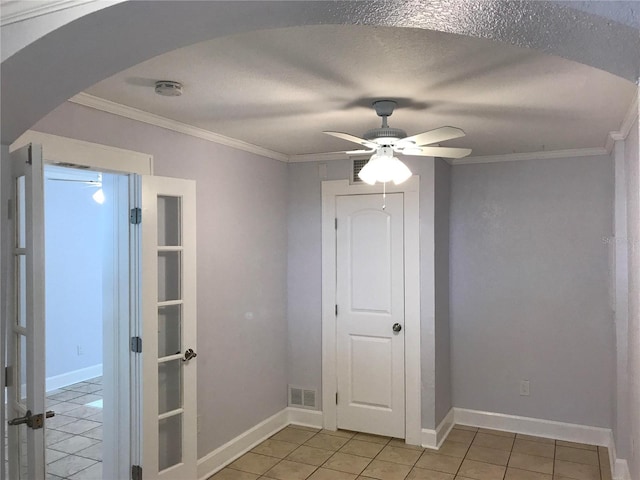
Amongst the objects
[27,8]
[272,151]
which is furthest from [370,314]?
[27,8]

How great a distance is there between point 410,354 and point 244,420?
1466 millimetres

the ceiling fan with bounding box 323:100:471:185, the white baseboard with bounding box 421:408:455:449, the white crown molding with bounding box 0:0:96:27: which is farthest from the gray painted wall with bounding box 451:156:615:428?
the white crown molding with bounding box 0:0:96:27

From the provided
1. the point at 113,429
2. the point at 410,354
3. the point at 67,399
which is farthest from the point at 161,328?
the point at 67,399

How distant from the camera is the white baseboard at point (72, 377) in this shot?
18.9 ft

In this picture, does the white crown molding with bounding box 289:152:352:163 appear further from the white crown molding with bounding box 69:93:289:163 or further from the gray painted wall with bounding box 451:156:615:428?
the gray painted wall with bounding box 451:156:615:428

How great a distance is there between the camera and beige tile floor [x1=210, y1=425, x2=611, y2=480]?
11.9 ft

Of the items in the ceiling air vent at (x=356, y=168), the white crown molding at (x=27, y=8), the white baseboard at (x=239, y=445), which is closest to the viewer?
the white crown molding at (x=27, y=8)

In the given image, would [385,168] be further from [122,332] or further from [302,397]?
[302,397]

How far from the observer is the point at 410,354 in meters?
4.23

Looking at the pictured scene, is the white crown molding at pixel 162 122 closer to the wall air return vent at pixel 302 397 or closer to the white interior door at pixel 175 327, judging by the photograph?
the white interior door at pixel 175 327

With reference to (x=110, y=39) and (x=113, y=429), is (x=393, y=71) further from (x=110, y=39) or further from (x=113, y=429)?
(x=113, y=429)

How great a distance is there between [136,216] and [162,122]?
0.64m

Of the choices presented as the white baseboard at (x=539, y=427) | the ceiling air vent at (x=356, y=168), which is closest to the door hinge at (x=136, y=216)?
the ceiling air vent at (x=356, y=168)

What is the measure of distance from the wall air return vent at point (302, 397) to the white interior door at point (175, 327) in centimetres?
142
